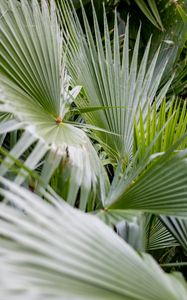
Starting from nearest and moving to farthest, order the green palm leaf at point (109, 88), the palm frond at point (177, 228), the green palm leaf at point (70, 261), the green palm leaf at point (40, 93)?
the green palm leaf at point (70, 261)
the green palm leaf at point (40, 93)
the palm frond at point (177, 228)
the green palm leaf at point (109, 88)

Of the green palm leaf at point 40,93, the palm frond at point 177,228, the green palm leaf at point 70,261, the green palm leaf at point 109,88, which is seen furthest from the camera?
the green palm leaf at point 109,88

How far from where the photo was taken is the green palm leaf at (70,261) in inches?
20.5

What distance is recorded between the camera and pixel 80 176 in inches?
33.5

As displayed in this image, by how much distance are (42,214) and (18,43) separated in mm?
579

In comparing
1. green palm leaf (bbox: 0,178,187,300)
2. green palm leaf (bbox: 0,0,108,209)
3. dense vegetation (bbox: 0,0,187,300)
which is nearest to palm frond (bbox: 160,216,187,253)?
dense vegetation (bbox: 0,0,187,300)

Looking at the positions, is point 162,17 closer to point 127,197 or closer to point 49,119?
point 49,119

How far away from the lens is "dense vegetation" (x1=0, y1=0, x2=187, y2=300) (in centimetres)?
56

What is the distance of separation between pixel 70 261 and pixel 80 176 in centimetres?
31

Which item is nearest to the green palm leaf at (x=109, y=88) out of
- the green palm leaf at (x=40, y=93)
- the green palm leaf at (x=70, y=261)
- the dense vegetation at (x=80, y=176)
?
the dense vegetation at (x=80, y=176)

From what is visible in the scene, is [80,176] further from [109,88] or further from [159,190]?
[109,88]

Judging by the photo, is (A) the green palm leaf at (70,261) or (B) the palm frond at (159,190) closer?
(A) the green palm leaf at (70,261)

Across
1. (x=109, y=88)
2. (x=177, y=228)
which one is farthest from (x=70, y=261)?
(x=109, y=88)

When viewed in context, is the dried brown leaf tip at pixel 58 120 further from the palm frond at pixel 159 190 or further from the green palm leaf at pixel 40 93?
the palm frond at pixel 159 190

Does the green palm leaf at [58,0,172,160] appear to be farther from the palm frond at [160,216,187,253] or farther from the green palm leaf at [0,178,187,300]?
the green palm leaf at [0,178,187,300]
